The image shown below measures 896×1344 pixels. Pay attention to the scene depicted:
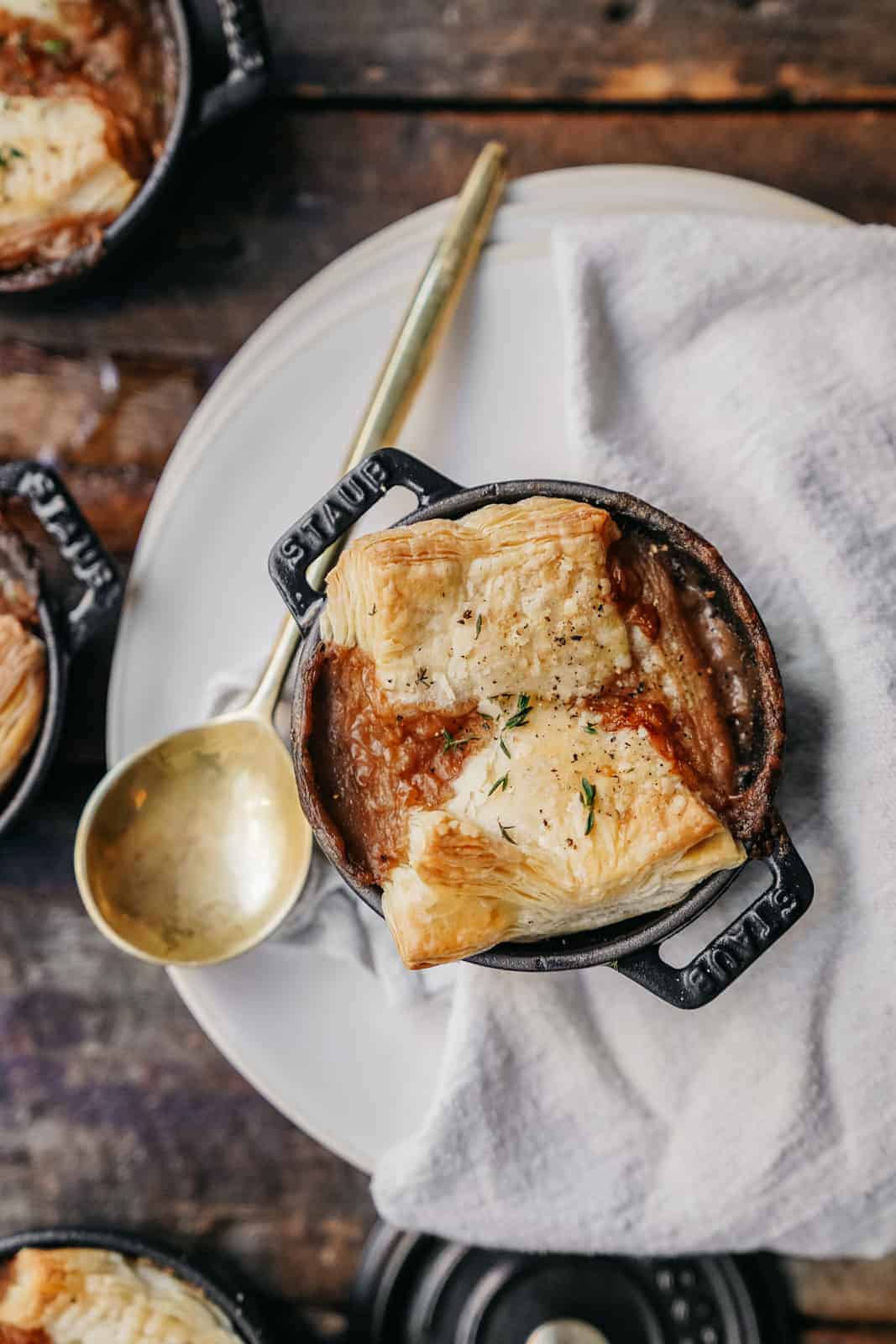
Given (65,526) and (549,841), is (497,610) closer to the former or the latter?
(549,841)

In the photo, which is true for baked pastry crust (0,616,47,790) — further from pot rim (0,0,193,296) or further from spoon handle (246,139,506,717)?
pot rim (0,0,193,296)

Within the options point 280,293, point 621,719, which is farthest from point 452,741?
point 280,293

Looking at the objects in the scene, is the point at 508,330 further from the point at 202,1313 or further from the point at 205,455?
the point at 202,1313

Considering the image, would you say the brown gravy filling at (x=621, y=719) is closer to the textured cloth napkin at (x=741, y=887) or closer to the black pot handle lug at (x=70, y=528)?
the textured cloth napkin at (x=741, y=887)

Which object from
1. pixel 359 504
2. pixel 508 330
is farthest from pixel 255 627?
pixel 508 330

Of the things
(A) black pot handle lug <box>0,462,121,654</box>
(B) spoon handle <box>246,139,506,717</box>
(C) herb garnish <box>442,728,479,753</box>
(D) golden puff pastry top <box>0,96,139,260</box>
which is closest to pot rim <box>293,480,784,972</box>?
(C) herb garnish <box>442,728,479,753</box>

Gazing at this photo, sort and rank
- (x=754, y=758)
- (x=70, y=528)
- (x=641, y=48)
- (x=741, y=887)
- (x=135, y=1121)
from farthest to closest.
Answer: (x=135, y=1121), (x=641, y=48), (x=70, y=528), (x=741, y=887), (x=754, y=758)
